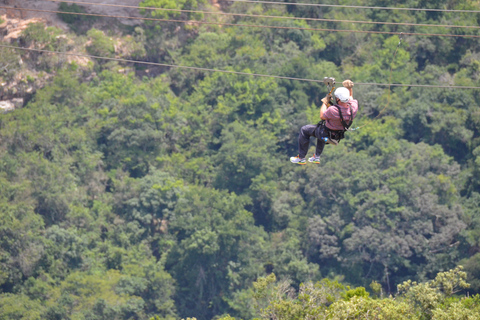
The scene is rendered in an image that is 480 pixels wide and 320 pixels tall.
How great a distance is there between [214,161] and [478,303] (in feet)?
74.0

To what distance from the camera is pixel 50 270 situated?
39781 millimetres

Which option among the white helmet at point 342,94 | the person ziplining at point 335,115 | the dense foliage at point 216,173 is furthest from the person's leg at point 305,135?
the dense foliage at point 216,173

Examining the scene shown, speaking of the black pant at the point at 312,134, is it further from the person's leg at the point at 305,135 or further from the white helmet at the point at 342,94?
the white helmet at the point at 342,94

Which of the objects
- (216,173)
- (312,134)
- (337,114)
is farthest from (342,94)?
(216,173)

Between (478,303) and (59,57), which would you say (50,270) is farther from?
(478,303)

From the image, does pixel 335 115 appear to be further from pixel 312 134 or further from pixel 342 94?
pixel 312 134

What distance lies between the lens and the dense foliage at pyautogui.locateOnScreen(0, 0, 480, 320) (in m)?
40.5

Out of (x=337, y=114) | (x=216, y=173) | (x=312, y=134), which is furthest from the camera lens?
(x=216, y=173)

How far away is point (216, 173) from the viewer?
44969 millimetres

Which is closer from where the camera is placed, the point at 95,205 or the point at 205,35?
the point at 95,205

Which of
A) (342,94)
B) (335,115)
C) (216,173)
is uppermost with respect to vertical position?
(342,94)

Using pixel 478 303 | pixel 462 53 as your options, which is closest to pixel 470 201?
pixel 462 53

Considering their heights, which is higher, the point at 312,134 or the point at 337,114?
the point at 337,114

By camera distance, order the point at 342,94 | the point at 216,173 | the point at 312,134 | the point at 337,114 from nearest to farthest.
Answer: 1. the point at 342,94
2. the point at 337,114
3. the point at 312,134
4. the point at 216,173
